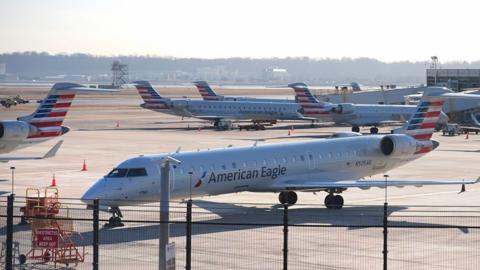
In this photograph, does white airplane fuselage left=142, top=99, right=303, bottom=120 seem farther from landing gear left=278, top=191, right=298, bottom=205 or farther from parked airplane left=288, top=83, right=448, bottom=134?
landing gear left=278, top=191, right=298, bottom=205

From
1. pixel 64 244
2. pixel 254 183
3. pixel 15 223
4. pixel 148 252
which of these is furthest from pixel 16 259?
pixel 254 183

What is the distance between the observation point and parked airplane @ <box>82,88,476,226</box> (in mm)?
31453

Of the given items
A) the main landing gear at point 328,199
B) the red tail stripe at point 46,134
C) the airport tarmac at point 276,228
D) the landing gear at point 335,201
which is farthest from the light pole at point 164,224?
the red tail stripe at point 46,134

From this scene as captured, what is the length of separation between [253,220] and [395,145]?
8.55 meters

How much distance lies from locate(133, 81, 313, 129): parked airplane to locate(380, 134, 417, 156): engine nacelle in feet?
172

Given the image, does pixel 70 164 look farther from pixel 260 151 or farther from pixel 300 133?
pixel 300 133

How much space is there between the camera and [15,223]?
32062mm

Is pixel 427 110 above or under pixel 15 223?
above

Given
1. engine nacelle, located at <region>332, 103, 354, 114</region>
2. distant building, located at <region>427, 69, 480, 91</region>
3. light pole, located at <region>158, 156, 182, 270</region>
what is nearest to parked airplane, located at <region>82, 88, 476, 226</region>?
light pole, located at <region>158, 156, 182, 270</region>

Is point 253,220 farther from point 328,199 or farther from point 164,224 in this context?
point 164,224

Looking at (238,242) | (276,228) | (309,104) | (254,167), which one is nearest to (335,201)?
(254,167)

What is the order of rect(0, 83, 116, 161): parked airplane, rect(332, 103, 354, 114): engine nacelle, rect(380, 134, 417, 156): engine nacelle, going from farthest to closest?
1. rect(332, 103, 354, 114): engine nacelle
2. rect(0, 83, 116, 161): parked airplane
3. rect(380, 134, 417, 156): engine nacelle

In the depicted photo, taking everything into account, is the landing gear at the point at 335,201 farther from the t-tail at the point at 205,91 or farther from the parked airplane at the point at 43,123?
the t-tail at the point at 205,91

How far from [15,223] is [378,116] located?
196 feet
